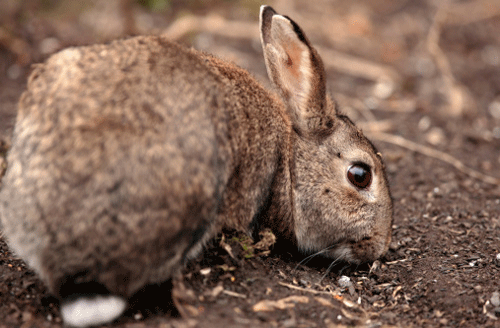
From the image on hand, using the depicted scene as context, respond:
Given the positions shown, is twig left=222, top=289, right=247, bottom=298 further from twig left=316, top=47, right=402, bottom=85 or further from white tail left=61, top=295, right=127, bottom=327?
twig left=316, top=47, right=402, bottom=85

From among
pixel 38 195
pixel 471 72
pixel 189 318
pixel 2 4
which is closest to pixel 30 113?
pixel 38 195

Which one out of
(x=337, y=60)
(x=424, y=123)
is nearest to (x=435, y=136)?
(x=424, y=123)

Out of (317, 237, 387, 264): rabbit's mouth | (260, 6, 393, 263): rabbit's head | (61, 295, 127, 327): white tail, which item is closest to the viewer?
(61, 295, 127, 327): white tail

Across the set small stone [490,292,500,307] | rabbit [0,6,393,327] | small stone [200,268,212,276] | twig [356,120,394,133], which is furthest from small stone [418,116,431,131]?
small stone [200,268,212,276]

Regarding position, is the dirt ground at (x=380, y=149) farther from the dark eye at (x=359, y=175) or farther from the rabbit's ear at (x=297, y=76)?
the rabbit's ear at (x=297, y=76)

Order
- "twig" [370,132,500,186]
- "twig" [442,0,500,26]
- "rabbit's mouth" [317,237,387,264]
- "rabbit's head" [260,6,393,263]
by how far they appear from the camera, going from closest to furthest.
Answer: "rabbit's head" [260,6,393,263] < "rabbit's mouth" [317,237,387,264] < "twig" [370,132,500,186] < "twig" [442,0,500,26]

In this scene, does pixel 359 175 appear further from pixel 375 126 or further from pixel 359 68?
pixel 359 68

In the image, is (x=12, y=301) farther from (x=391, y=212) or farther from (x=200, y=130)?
(x=391, y=212)
